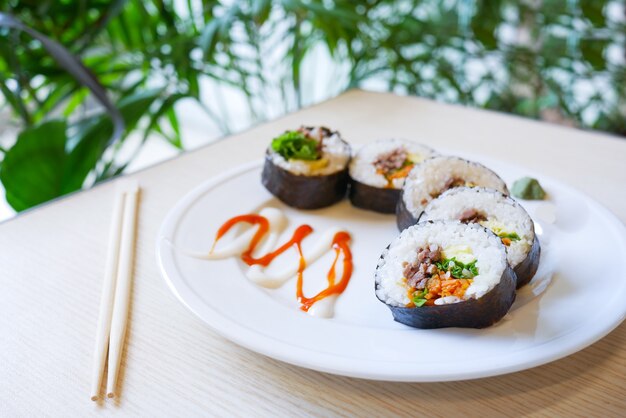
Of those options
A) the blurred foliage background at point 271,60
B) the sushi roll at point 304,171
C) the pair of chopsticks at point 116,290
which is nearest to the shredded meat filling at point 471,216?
the sushi roll at point 304,171

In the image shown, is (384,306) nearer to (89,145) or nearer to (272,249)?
(272,249)

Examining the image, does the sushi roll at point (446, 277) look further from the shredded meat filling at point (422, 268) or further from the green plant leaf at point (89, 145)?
the green plant leaf at point (89, 145)

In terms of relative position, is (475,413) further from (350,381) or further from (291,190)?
(291,190)

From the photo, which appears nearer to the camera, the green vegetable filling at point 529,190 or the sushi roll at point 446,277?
the sushi roll at point 446,277

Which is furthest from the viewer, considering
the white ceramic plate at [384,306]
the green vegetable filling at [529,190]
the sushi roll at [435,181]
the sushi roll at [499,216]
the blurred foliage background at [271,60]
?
the blurred foliage background at [271,60]

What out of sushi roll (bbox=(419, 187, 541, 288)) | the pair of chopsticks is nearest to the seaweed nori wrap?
sushi roll (bbox=(419, 187, 541, 288))

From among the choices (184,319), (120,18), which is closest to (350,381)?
(184,319)

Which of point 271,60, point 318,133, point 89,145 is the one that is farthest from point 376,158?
point 271,60
